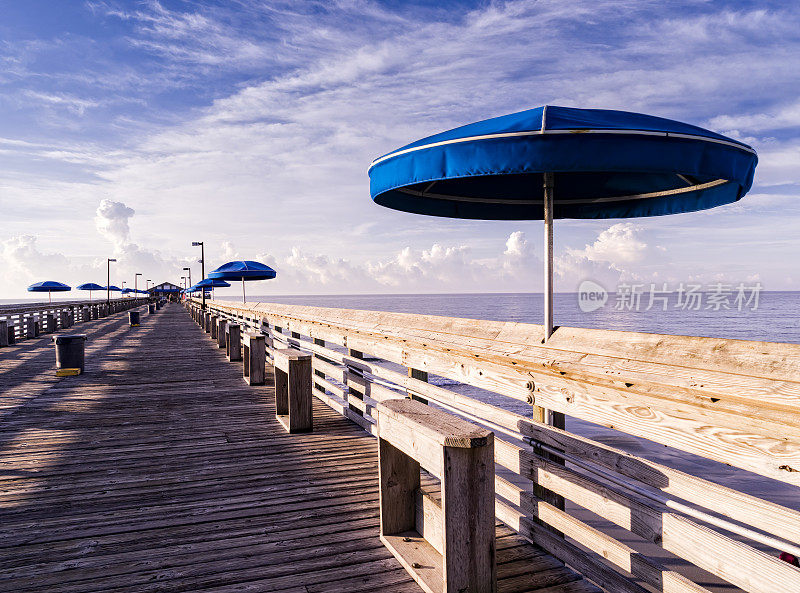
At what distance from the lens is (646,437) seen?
2.25 metres

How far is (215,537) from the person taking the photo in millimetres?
3412

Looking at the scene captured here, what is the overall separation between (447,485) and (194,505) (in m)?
2.44

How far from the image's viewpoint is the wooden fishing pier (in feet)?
6.70

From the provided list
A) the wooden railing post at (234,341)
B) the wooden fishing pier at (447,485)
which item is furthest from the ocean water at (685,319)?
the wooden fishing pier at (447,485)

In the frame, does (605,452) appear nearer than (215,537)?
Yes

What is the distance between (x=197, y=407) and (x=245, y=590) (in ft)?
17.1

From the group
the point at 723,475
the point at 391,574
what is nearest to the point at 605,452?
the point at 391,574

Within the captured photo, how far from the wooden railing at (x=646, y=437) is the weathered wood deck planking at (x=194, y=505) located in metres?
0.46

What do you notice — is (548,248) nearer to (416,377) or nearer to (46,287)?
(416,377)

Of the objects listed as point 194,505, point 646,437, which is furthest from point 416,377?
point 646,437

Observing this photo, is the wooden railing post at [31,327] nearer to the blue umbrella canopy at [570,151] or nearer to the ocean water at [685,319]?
the blue umbrella canopy at [570,151]

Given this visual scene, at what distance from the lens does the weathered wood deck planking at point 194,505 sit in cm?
293

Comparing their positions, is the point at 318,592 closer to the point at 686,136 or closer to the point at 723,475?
the point at 686,136

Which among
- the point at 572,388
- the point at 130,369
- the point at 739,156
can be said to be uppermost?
the point at 739,156
